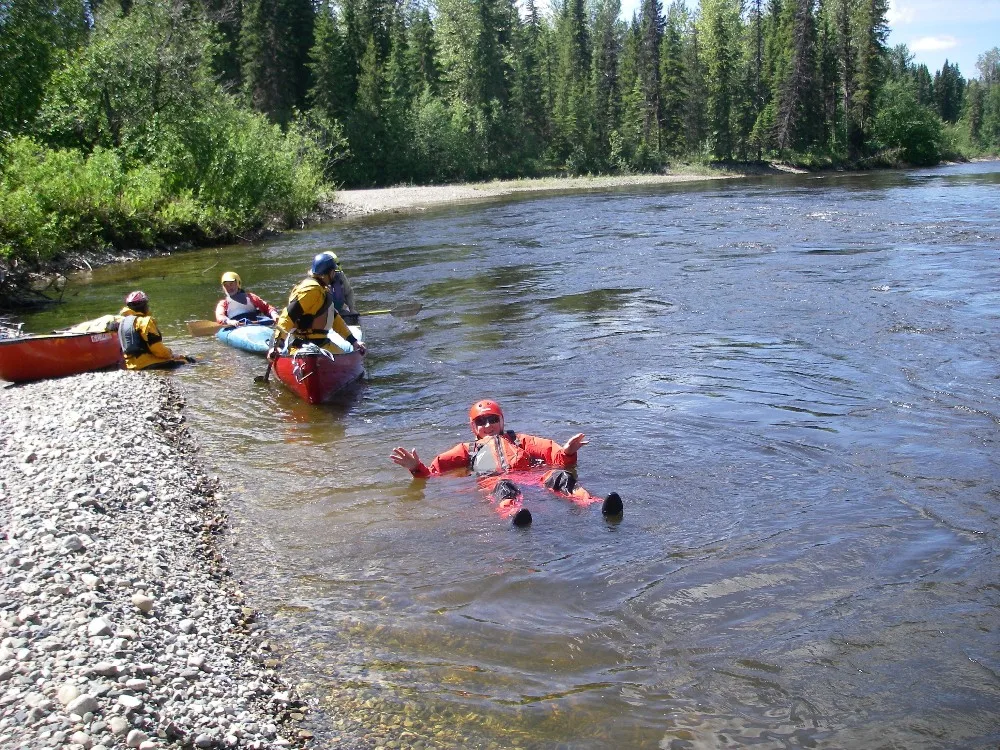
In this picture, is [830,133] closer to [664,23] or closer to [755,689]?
[664,23]

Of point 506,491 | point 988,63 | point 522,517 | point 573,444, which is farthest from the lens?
point 988,63

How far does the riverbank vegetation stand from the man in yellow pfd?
19624mm

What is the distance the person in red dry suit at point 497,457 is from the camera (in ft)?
22.5

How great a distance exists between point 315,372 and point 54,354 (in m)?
3.77

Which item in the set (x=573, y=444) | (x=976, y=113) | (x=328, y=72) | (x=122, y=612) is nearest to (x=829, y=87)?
(x=328, y=72)

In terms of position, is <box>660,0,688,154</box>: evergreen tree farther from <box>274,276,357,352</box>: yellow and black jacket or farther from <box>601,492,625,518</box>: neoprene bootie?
<box>601,492,625,518</box>: neoprene bootie

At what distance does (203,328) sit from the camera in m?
14.5

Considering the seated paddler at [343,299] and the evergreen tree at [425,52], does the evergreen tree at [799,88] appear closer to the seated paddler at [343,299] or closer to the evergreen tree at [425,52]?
the evergreen tree at [425,52]

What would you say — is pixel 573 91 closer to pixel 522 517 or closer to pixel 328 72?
pixel 328 72

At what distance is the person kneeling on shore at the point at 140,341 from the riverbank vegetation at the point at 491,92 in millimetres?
17847

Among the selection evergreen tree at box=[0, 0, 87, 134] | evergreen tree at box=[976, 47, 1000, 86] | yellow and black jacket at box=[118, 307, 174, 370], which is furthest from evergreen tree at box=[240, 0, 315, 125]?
evergreen tree at box=[976, 47, 1000, 86]

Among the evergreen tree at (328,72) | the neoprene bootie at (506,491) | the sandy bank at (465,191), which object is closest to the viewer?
the neoprene bootie at (506,491)

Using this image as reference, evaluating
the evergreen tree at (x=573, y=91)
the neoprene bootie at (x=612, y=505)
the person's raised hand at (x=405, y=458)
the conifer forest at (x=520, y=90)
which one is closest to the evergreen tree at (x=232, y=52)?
the conifer forest at (x=520, y=90)

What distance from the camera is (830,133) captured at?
6869 cm
